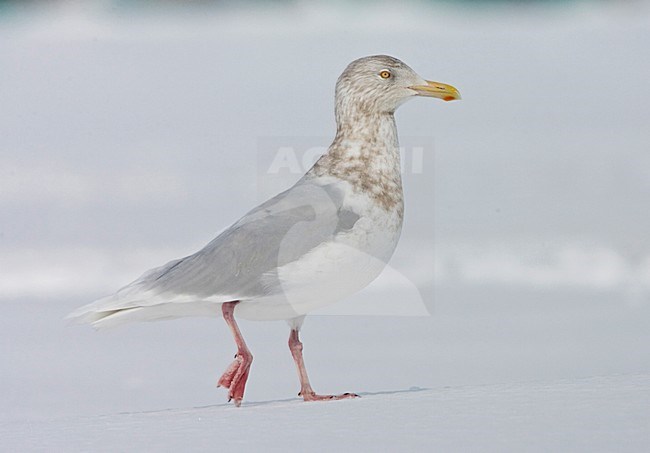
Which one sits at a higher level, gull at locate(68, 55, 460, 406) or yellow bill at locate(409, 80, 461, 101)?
yellow bill at locate(409, 80, 461, 101)

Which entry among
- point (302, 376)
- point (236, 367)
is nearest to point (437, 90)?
point (302, 376)

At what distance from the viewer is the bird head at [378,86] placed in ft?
16.7

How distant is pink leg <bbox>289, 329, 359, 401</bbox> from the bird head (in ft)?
3.23

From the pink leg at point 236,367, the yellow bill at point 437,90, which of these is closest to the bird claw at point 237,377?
the pink leg at point 236,367

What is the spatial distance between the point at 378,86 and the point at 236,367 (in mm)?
1314

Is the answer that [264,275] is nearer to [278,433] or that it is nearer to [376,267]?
[376,267]

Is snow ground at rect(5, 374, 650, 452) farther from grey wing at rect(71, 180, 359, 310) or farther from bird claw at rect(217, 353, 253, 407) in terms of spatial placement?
grey wing at rect(71, 180, 359, 310)

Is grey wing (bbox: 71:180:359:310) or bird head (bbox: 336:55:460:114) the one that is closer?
grey wing (bbox: 71:180:359:310)

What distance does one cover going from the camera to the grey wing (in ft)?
15.4

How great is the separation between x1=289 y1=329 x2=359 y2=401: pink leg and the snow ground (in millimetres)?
166

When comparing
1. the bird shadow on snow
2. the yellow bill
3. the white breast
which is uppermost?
the yellow bill

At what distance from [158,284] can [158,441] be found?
105 centimetres

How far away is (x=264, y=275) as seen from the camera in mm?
4684

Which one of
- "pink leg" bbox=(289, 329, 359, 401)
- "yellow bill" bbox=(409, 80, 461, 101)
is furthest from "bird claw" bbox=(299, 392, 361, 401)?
"yellow bill" bbox=(409, 80, 461, 101)
